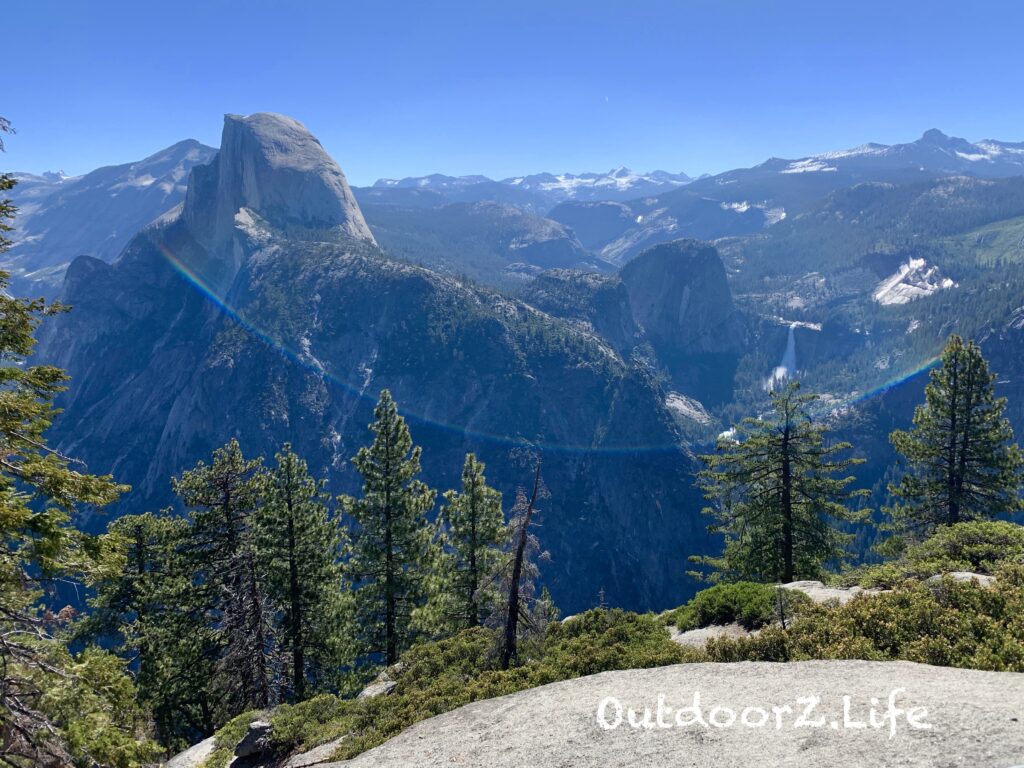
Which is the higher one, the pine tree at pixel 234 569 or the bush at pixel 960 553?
the bush at pixel 960 553

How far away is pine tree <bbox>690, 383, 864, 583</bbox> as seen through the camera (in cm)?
2759

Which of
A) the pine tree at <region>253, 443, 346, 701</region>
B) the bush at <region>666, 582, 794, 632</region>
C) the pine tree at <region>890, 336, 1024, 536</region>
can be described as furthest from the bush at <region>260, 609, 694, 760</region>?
the pine tree at <region>890, 336, 1024, 536</region>

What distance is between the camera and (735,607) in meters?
18.0

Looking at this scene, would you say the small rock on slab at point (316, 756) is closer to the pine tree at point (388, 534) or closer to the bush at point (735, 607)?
the bush at point (735, 607)

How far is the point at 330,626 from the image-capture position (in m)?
30.2

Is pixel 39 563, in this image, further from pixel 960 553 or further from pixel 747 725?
pixel 960 553

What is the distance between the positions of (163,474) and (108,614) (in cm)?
19806

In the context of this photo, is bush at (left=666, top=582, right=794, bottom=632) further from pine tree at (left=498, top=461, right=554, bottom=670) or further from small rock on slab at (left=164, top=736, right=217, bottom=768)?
small rock on slab at (left=164, top=736, right=217, bottom=768)

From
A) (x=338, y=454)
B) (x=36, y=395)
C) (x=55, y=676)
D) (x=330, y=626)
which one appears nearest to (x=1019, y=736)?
(x=55, y=676)

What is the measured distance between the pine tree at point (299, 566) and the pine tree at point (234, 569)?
0.92 metres

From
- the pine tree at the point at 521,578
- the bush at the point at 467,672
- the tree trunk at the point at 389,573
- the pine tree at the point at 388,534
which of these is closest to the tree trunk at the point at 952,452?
the bush at the point at 467,672

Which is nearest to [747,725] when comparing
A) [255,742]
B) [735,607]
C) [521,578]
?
[735,607]

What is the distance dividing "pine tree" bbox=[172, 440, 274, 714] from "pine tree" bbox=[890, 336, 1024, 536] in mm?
32691

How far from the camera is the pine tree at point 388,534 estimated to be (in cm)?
2950
